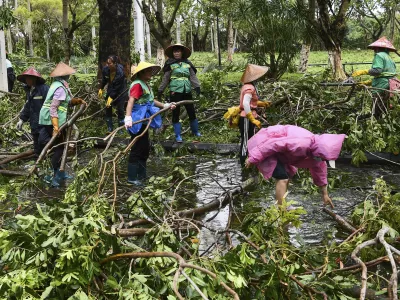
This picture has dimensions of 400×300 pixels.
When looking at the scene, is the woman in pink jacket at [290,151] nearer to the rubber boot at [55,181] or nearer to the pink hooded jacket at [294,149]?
the pink hooded jacket at [294,149]

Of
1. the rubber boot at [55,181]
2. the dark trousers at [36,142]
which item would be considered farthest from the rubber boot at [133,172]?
the dark trousers at [36,142]

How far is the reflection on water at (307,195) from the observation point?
5.62 metres

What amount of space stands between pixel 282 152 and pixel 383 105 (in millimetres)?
3450

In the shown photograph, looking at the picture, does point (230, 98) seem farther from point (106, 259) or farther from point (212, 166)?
A: point (106, 259)

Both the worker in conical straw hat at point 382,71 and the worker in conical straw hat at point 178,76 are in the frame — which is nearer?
the worker in conical straw hat at point 382,71

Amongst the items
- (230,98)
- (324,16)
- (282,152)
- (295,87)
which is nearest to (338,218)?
(282,152)

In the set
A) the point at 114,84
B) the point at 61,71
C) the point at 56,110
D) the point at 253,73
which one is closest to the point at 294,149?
the point at 253,73

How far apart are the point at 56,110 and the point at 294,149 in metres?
3.76

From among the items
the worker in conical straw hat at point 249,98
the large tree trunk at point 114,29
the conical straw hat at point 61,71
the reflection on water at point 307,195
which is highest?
the large tree trunk at point 114,29

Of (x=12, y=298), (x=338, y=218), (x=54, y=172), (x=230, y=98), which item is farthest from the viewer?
(x=230, y=98)

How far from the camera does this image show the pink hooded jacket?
527 centimetres

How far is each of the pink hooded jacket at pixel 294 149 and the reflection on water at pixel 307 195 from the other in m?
0.53

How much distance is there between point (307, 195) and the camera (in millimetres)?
6980

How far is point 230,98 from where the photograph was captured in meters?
11.8
